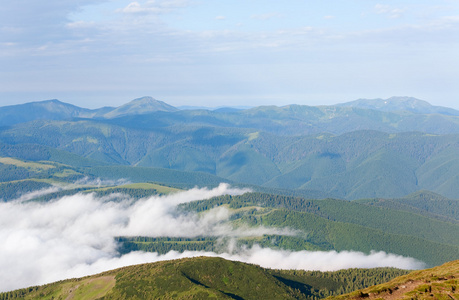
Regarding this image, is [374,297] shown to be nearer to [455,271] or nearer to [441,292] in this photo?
[441,292]

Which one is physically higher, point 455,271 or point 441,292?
point 441,292

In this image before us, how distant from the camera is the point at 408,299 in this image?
9675cm

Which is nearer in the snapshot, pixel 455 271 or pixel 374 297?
pixel 374 297

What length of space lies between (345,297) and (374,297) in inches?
290

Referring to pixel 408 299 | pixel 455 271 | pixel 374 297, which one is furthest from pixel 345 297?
pixel 455 271

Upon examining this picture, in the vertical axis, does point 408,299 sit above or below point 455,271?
above

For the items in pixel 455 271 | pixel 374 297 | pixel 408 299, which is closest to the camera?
A: pixel 408 299

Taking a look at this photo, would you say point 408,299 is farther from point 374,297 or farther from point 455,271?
point 455,271

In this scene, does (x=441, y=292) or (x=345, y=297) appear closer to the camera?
(x=441, y=292)

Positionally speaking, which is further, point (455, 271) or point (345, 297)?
point (455, 271)

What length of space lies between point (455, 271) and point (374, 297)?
46.4m

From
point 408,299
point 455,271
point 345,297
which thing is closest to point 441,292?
point 408,299

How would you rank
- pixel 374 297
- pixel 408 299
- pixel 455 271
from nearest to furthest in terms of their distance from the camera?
pixel 408 299 → pixel 374 297 → pixel 455 271

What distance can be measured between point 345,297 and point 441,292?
21106mm
